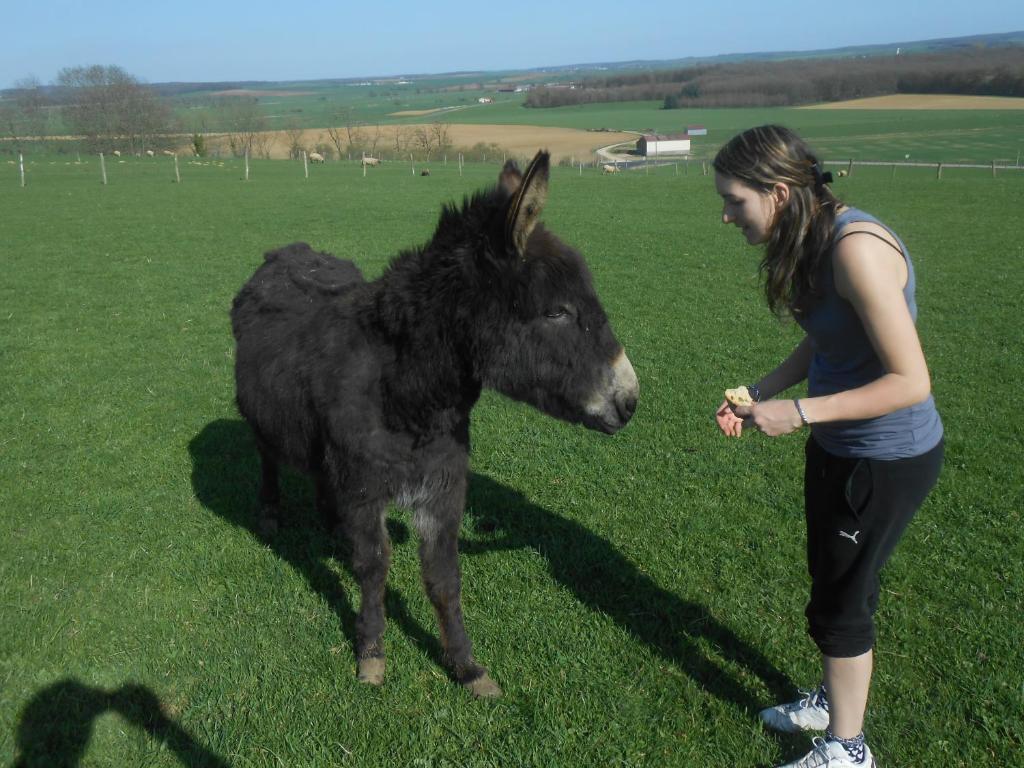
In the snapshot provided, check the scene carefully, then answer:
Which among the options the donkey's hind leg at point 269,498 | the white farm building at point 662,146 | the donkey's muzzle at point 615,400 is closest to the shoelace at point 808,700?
the donkey's muzzle at point 615,400

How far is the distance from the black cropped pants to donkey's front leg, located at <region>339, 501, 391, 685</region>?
79.7 inches

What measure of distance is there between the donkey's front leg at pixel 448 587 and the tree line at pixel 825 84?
11471 cm

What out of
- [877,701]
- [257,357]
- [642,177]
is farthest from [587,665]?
[642,177]

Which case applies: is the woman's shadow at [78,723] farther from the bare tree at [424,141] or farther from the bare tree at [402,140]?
the bare tree at [402,140]

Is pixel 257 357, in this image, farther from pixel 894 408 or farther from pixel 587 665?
pixel 894 408

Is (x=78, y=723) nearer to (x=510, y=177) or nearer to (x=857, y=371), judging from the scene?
(x=510, y=177)

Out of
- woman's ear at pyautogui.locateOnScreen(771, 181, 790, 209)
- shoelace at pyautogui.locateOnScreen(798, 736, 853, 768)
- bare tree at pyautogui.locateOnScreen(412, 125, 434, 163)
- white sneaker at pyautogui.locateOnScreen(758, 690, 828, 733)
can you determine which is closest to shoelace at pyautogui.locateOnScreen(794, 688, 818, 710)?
white sneaker at pyautogui.locateOnScreen(758, 690, 828, 733)

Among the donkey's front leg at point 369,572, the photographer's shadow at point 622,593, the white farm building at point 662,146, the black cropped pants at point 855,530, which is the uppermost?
the white farm building at point 662,146

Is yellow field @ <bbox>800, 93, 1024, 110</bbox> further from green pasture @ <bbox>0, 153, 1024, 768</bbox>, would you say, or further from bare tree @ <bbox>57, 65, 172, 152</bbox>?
green pasture @ <bbox>0, 153, 1024, 768</bbox>

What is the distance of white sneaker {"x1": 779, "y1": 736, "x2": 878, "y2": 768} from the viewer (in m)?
3.05

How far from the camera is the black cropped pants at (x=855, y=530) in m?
2.75

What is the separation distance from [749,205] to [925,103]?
113281 mm

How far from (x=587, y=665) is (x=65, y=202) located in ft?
98.5

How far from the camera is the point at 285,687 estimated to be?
148 inches
